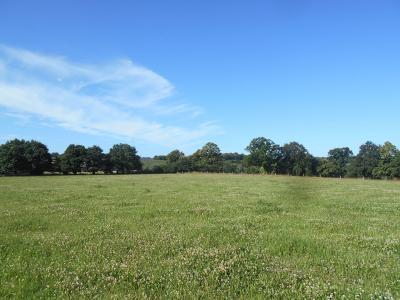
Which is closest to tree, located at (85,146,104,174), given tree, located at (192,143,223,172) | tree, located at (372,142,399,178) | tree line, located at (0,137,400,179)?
tree line, located at (0,137,400,179)

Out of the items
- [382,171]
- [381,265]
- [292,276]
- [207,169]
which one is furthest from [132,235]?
[207,169]

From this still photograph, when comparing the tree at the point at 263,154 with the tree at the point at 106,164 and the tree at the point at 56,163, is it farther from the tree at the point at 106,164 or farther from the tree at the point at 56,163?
the tree at the point at 56,163

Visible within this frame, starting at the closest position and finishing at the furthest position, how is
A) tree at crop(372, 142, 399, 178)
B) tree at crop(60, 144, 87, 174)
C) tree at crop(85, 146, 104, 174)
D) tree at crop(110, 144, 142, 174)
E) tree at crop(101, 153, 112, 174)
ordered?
1. tree at crop(372, 142, 399, 178)
2. tree at crop(60, 144, 87, 174)
3. tree at crop(85, 146, 104, 174)
4. tree at crop(101, 153, 112, 174)
5. tree at crop(110, 144, 142, 174)

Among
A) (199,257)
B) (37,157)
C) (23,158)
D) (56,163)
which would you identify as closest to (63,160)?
(56,163)

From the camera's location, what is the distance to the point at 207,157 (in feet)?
626

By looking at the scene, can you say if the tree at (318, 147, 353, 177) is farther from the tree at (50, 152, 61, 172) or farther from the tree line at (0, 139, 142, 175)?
the tree at (50, 152, 61, 172)

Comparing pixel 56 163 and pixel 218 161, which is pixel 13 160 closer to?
pixel 56 163

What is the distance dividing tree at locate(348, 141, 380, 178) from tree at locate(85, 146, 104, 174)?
100150 millimetres

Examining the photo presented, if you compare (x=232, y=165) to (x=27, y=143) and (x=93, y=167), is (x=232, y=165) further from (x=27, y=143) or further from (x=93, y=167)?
(x=27, y=143)

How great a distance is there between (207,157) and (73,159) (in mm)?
69883

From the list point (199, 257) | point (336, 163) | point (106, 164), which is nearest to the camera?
point (199, 257)

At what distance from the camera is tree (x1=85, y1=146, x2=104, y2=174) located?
15125 cm

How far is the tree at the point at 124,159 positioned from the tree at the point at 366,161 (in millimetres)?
91273

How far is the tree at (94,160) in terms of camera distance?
15125cm
